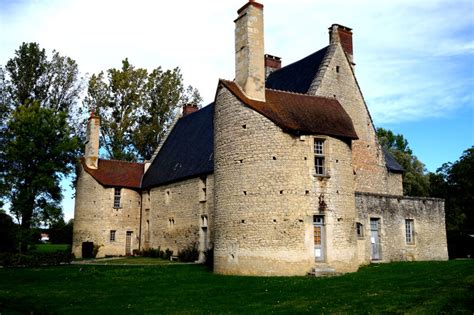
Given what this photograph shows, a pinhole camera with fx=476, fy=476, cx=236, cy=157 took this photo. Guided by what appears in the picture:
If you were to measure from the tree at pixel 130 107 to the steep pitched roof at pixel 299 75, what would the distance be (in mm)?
15150

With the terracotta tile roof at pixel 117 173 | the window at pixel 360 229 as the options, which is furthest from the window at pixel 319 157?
the terracotta tile roof at pixel 117 173

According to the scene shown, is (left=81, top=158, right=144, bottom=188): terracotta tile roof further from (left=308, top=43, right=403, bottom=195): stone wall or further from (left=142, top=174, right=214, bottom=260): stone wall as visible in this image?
(left=308, top=43, right=403, bottom=195): stone wall

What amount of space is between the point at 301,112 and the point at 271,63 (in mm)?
12622

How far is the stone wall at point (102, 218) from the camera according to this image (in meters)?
31.1

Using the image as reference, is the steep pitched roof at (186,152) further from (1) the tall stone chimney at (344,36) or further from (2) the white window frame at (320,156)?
(1) the tall stone chimney at (344,36)

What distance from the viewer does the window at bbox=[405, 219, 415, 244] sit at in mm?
23109

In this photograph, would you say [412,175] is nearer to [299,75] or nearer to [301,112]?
[299,75]

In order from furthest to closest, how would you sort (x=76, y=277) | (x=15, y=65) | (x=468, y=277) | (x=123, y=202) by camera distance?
1. (x=15, y=65)
2. (x=123, y=202)
3. (x=76, y=277)
4. (x=468, y=277)

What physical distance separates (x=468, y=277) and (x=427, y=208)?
1215 cm

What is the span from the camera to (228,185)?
18297 millimetres

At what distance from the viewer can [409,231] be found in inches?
915

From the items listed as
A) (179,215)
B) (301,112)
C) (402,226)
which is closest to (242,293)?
(301,112)

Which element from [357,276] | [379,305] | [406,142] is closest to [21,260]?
[357,276]

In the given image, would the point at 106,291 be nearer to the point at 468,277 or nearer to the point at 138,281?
the point at 138,281
